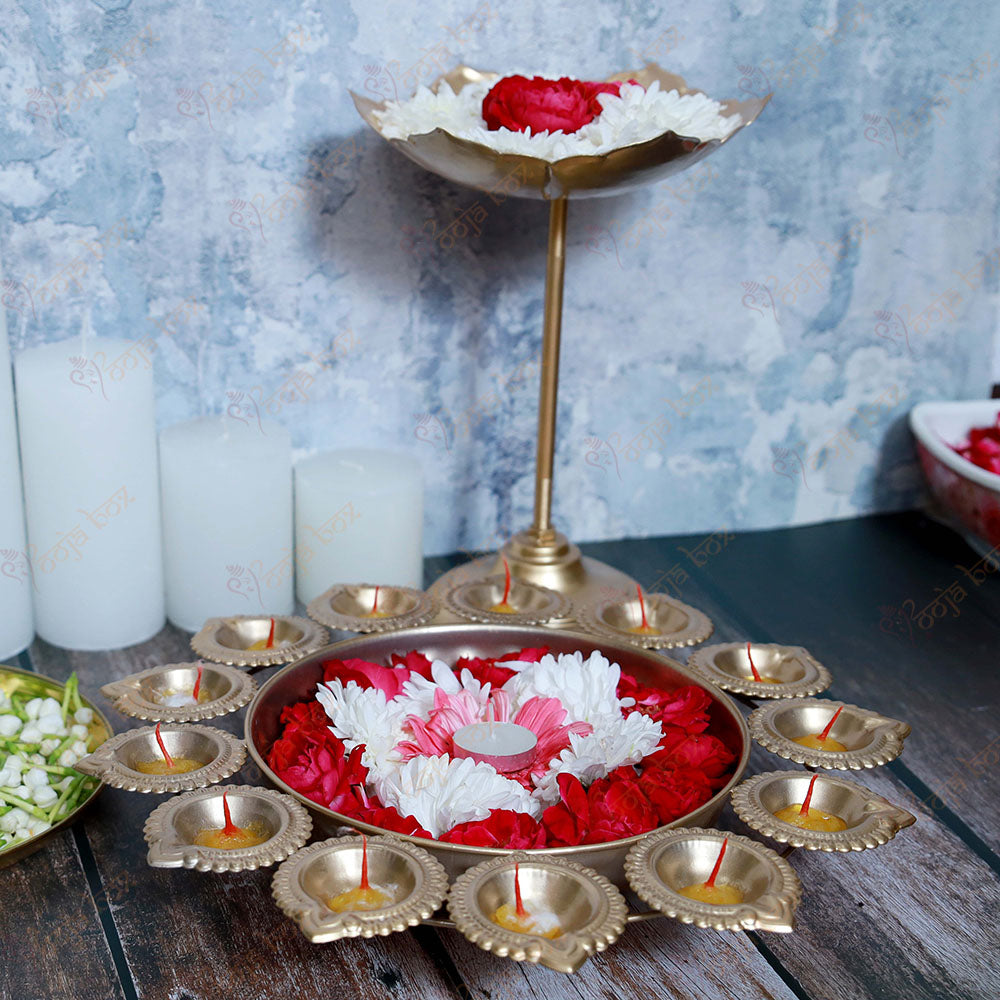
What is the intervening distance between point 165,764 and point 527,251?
0.66m

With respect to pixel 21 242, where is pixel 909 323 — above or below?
below

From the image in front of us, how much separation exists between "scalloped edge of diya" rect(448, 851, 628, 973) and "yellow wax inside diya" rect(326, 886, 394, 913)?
1.6 inches

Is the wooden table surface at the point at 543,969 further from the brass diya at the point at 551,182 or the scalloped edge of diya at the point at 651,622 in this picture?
the brass diya at the point at 551,182

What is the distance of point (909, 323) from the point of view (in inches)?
50.3

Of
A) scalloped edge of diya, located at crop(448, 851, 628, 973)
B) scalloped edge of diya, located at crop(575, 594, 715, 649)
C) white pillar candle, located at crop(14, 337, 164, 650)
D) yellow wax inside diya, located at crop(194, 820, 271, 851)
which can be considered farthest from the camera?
white pillar candle, located at crop(14, 337, 164, 650)

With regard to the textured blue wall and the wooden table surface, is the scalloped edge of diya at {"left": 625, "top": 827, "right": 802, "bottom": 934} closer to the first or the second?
the wooden table surface

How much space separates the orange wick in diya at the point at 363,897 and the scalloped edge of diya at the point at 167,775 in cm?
11

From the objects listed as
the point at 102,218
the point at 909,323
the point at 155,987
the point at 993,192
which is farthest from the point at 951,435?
the point at 155,987

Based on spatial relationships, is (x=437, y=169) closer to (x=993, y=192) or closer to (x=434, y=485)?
(x=434, y=485)

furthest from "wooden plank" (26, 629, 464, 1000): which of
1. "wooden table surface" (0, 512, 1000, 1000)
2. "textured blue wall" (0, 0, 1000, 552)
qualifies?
"textured blue wall" (0, 0, 1000, 552)

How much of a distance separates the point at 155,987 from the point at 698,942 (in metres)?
0.29

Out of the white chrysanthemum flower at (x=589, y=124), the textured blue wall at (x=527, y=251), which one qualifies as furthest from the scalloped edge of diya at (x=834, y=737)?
the textured blue wall at (x=527, y=251)

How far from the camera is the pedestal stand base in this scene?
1.04 metres

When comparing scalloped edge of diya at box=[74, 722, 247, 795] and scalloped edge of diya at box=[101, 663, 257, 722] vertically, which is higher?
scalloped edge of diya at box=[74, 722, 247, 795]
